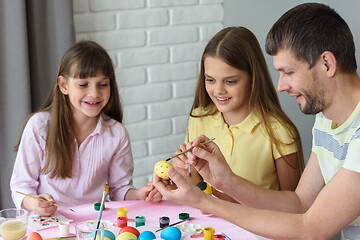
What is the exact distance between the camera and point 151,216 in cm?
165

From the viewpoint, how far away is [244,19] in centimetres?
281

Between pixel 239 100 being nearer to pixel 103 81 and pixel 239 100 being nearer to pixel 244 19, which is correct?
pixel 103 81

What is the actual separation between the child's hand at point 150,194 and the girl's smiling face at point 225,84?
0.48 m

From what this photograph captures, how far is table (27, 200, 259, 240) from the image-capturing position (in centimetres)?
152

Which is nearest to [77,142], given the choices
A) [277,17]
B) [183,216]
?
[183,216]

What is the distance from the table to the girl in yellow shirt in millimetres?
348

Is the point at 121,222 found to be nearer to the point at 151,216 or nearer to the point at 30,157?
the point at 151,216

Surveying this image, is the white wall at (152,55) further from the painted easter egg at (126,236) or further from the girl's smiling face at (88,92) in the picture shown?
the painted easter egg at (126,236)

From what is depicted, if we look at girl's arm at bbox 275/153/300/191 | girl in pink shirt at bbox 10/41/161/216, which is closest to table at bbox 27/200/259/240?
girl in pink shirt at bbox 10/41/161/216

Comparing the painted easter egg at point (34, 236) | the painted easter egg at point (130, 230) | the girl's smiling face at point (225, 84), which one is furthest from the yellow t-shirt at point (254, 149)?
the painted easter egg at point (34, 236)

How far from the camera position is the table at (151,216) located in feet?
4.98

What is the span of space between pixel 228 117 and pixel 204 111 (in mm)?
148

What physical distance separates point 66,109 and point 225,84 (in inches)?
27.1

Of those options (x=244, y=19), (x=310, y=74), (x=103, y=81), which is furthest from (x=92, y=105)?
(x=244, y=19)
